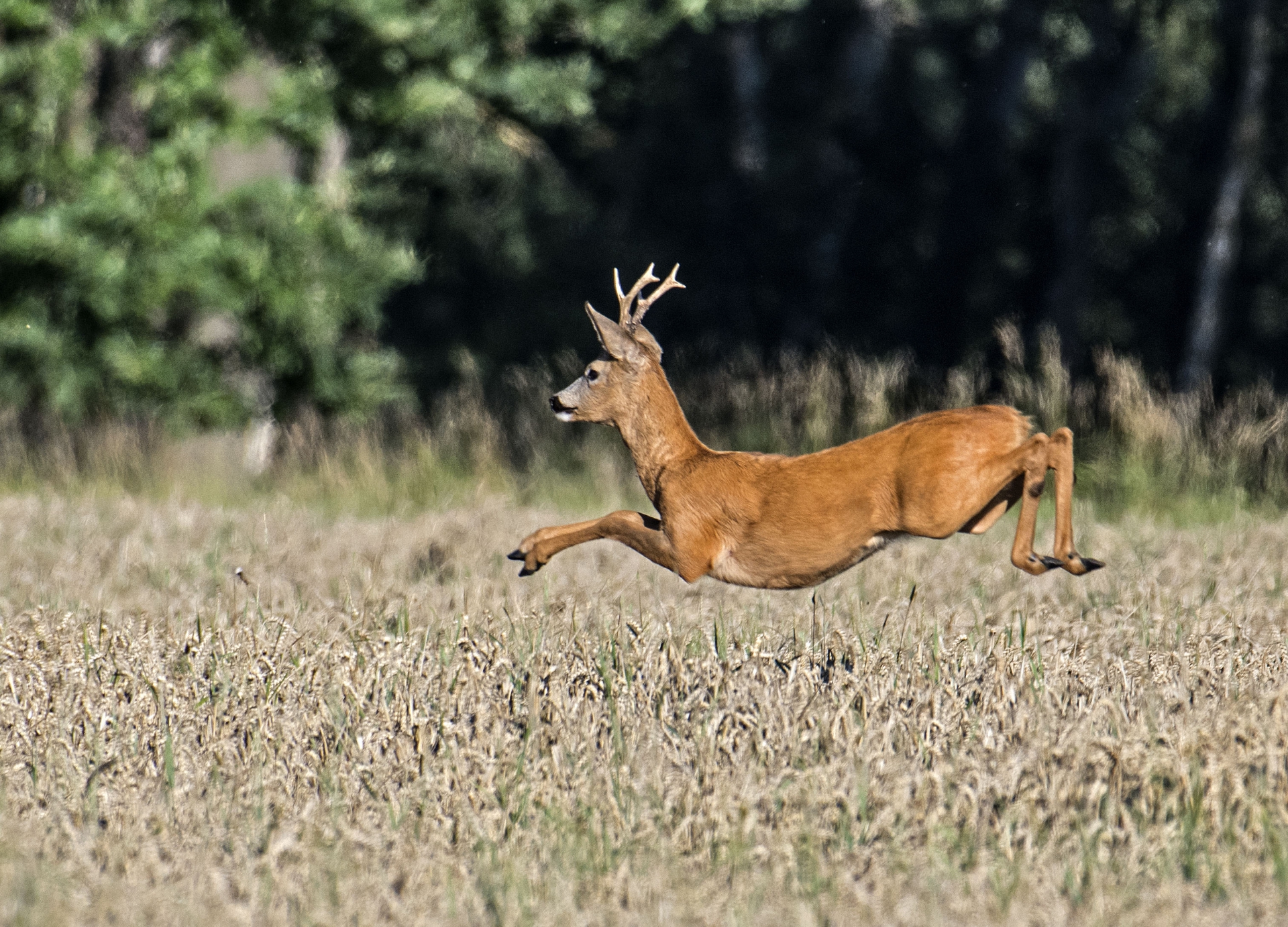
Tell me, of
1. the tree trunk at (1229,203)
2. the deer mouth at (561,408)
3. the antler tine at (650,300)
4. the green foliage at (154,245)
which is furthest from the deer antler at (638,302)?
the tree trunk at (1229,203)

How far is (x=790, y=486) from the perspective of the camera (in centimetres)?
487

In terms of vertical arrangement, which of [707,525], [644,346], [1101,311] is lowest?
[1101,311]

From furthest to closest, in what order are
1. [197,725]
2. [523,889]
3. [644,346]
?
[197,725]
[644,346]
[523,889]

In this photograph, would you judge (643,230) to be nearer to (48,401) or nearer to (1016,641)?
(48,401)

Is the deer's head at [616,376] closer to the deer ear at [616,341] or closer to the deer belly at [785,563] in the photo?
the deer ear at [616,341]

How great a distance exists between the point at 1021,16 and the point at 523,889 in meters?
18.1

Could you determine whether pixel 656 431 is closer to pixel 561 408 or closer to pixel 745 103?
pixel 561 408

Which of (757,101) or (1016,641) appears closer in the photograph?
(1016,641)

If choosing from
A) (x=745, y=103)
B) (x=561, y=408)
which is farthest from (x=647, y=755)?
(x=745, y=103)

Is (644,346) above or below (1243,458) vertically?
above

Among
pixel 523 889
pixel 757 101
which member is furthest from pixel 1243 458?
pixel 757 101

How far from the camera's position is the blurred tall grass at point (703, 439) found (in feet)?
37.2

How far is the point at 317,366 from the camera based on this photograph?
1366 cm

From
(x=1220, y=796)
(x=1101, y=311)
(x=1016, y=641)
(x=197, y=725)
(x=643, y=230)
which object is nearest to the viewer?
(x=1220, y=796)
